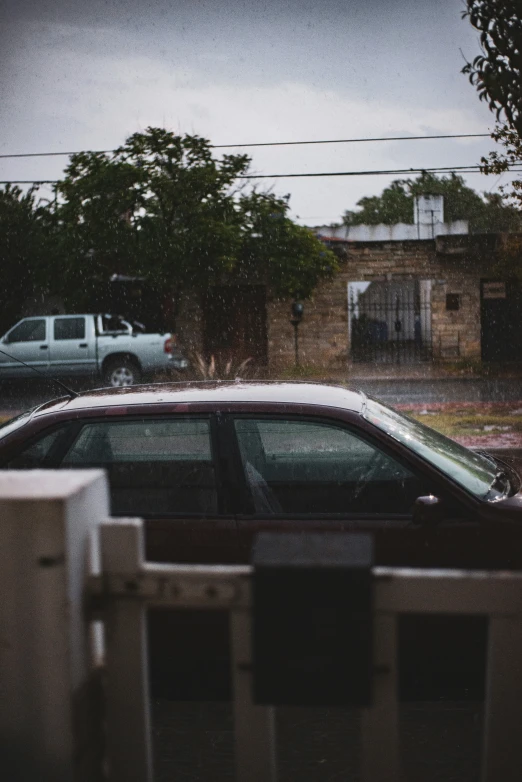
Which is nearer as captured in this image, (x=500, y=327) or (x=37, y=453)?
(x=37, y=453)

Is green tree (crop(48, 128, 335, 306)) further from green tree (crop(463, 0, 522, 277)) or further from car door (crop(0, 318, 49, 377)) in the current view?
green tree (crop(463, 0, 522, 277))

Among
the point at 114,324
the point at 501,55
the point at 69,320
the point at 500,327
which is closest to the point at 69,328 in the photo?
the point at 69,320

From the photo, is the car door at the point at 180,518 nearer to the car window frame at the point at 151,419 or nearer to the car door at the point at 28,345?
the car window frame at the point at 151,419

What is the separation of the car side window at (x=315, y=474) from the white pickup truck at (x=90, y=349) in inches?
621

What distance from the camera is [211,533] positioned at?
11.5 ft

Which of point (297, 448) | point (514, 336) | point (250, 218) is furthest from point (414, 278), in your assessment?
point (297, 448)

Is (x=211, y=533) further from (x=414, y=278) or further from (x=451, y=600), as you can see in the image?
(x=414, y=278)

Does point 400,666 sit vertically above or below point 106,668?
below

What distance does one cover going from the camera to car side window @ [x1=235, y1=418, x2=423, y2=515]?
12.4 feet

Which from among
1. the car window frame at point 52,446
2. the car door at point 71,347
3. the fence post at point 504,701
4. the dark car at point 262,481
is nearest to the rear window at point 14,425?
the dark car at point 262,481

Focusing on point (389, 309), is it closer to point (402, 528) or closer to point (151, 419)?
point (151, 419)

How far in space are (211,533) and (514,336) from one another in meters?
24.5

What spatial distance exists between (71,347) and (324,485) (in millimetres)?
17092

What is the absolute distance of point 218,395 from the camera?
3910 millimetres
